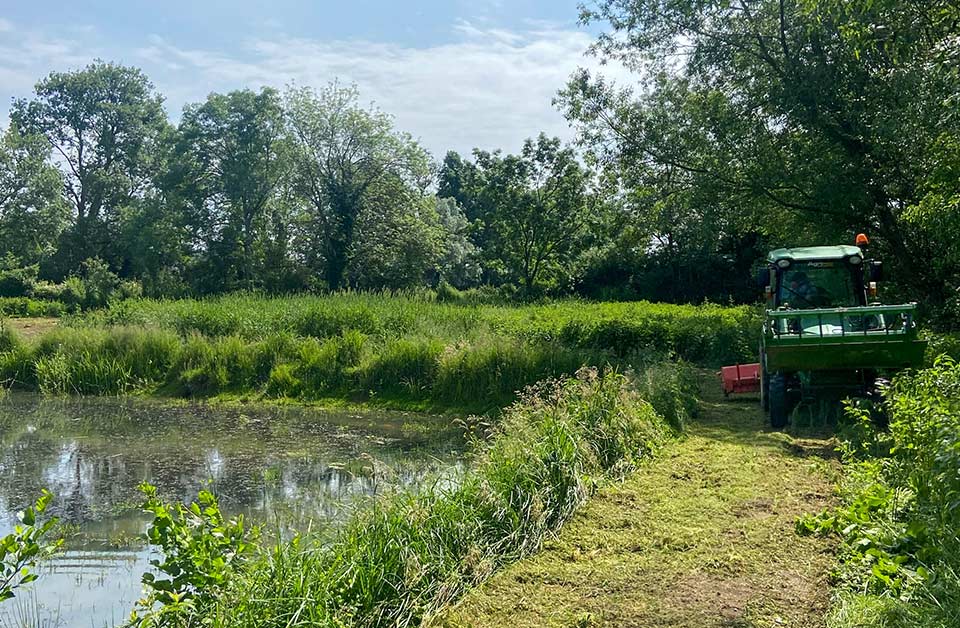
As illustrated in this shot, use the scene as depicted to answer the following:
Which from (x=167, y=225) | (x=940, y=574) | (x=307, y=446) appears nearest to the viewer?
(x=940, y=574)

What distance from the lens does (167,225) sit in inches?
1661

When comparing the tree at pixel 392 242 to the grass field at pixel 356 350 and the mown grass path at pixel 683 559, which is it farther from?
the mown grass path at pixel 683 559

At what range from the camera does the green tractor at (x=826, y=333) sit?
29.9ft

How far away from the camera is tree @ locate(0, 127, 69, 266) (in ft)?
151

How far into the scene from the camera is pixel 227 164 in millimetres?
43219

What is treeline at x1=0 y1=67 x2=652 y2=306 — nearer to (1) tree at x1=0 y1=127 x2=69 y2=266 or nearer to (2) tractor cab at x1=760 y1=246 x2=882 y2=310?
(1) tree at x1=0 y1=127 x2=69 y2=266

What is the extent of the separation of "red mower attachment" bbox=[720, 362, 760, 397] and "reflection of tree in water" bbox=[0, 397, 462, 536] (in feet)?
16.3

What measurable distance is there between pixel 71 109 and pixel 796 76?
177 ft

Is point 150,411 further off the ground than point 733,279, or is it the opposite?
Result: point 733,279

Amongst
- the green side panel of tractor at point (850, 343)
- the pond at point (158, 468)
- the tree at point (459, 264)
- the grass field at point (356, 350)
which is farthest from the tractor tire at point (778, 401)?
the tree at point (459, 264)

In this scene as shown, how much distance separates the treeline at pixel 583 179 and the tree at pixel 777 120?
0.05m

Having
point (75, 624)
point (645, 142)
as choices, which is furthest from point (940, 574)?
point (645, 142)

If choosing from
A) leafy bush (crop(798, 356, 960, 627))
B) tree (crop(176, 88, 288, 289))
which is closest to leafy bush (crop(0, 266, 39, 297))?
tree (crop(176, 88, 288, 289))

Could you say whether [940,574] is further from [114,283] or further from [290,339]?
[114,283]
